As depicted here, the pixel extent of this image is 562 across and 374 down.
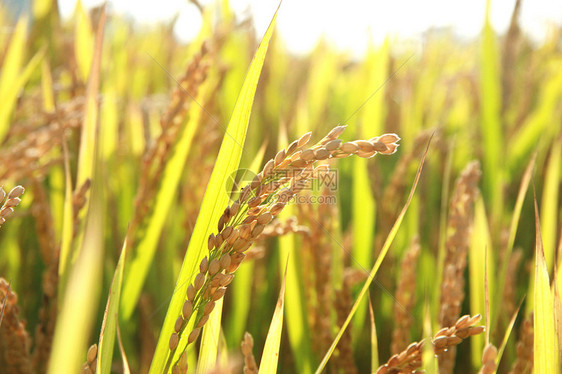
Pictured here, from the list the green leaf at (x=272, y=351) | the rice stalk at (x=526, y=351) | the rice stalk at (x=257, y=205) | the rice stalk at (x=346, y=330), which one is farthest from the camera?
the rice stalk at (x=346, y=330)

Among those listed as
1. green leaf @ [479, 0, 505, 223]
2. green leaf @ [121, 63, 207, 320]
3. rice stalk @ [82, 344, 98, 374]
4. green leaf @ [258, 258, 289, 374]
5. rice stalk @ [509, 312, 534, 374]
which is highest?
green leaf @ [479, 0, 505, 223]

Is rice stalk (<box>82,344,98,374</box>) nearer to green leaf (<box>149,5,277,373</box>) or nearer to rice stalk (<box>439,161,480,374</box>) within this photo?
green leaf (<box>149,5,277,373</box>)

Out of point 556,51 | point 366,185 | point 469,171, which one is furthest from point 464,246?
point 556,51

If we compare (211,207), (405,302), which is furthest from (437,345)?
(405,302)

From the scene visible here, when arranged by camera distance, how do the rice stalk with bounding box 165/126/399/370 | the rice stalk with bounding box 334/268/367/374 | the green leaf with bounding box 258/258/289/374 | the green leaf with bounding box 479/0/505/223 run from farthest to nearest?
the green leaf with bounding box 479/0/505/223, the rice stalk with bounding box 334/268/367/374, the green leaf with bounding box 258/258/289/374, the rice stalk with bounding box 165/126/399/370

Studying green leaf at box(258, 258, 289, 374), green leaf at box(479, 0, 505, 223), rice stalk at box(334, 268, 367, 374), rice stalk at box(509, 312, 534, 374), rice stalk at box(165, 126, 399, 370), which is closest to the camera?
rice stalk at box(165, 126, 399, 370)

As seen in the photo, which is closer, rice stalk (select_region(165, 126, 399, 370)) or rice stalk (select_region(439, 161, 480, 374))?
rice stalk (select_region(165, 126, 399, 370))

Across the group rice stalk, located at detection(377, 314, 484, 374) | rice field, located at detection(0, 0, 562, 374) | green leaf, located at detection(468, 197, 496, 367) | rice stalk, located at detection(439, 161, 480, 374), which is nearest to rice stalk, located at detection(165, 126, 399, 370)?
rice field, located at detection(0, 0, 562, 374)

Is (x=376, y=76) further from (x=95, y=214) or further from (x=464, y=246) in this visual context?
(x=95, y=214)

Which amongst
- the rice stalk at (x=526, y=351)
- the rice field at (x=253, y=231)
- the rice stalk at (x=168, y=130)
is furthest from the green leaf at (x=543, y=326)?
the rice stalk at (x=168, y=130)

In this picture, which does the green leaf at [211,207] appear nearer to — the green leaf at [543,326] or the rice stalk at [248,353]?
the rice stalk at [248,353]
